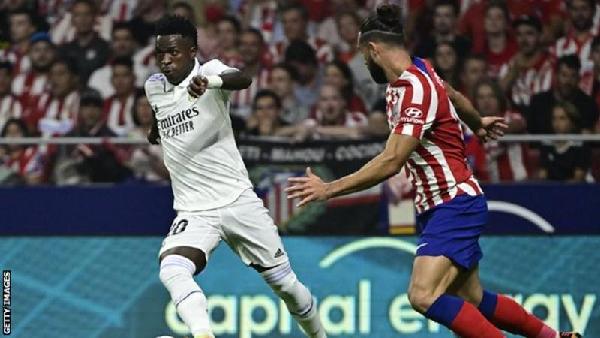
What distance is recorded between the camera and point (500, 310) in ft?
26.5

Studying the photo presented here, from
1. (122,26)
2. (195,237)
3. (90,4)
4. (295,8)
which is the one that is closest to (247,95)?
(295,8)

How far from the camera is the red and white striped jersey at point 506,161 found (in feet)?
35.6

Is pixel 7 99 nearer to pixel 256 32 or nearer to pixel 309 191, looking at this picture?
pixel 256 32

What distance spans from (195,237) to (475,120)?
5.83 feet

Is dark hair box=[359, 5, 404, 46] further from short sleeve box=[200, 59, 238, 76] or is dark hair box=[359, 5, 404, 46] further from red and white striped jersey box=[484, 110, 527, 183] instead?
red and white striped jersey box=[484, 110, 527, 183]

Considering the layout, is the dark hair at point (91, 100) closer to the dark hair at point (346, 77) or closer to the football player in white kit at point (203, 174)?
the dark hair at point (346, 77)

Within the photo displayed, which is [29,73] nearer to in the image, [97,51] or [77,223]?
[97,51]

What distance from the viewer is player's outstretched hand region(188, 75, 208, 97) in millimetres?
8039

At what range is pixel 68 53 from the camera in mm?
13820

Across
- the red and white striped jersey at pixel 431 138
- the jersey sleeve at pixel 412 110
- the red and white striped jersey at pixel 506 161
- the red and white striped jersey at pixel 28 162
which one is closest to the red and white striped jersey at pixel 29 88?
the red and white striped jersey at pixel 28 162

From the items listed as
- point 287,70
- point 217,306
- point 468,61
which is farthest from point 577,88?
point 217,306

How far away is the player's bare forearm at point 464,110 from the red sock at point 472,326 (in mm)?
1264

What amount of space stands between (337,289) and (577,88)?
3.15 m

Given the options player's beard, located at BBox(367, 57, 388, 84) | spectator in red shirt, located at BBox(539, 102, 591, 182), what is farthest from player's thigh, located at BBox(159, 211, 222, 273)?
spectator in red shirt, located at BBox(539, 102, 591, 182)
